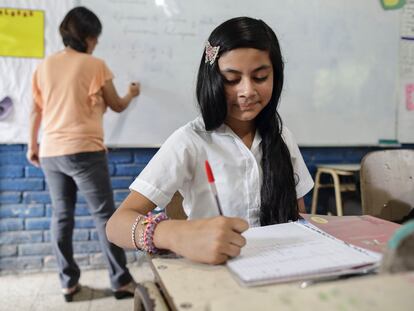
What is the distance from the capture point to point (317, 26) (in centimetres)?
232

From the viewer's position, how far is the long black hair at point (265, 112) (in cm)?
86

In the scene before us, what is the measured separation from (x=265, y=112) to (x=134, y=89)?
1.25 metres

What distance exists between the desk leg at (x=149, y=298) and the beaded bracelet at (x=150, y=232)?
0.07 meters

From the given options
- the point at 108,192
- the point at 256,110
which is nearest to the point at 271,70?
the point at 256,110

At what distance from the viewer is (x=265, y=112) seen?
38.8 inches

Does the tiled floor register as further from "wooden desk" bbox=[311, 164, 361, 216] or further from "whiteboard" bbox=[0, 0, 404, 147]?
"wooden desk" bbox=[311, 164, 361, 216]

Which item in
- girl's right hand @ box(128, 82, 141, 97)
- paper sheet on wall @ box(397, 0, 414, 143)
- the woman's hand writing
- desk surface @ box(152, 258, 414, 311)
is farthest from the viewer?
paper sheet on wall @ box(397, 0, 414, 143)

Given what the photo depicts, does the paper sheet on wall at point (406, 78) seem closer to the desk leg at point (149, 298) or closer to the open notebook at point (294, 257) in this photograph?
the open notebook at point (294, 257)

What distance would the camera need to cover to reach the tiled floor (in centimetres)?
178

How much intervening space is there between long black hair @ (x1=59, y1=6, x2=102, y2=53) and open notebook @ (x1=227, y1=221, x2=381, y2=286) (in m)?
1.39

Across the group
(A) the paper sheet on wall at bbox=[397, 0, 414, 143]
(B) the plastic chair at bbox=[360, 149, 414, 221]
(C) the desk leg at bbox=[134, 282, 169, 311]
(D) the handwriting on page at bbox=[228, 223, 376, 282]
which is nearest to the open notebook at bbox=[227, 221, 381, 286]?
(D) the handwriting on page at bbox=[228, 223, 376, 282]

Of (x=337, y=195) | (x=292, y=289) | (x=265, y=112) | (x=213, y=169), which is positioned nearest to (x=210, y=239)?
(x=292, y=289)

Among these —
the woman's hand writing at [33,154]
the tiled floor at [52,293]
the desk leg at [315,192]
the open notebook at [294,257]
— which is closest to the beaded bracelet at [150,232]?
the open notebook at [294,257]

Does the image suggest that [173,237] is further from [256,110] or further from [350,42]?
[350,42]
